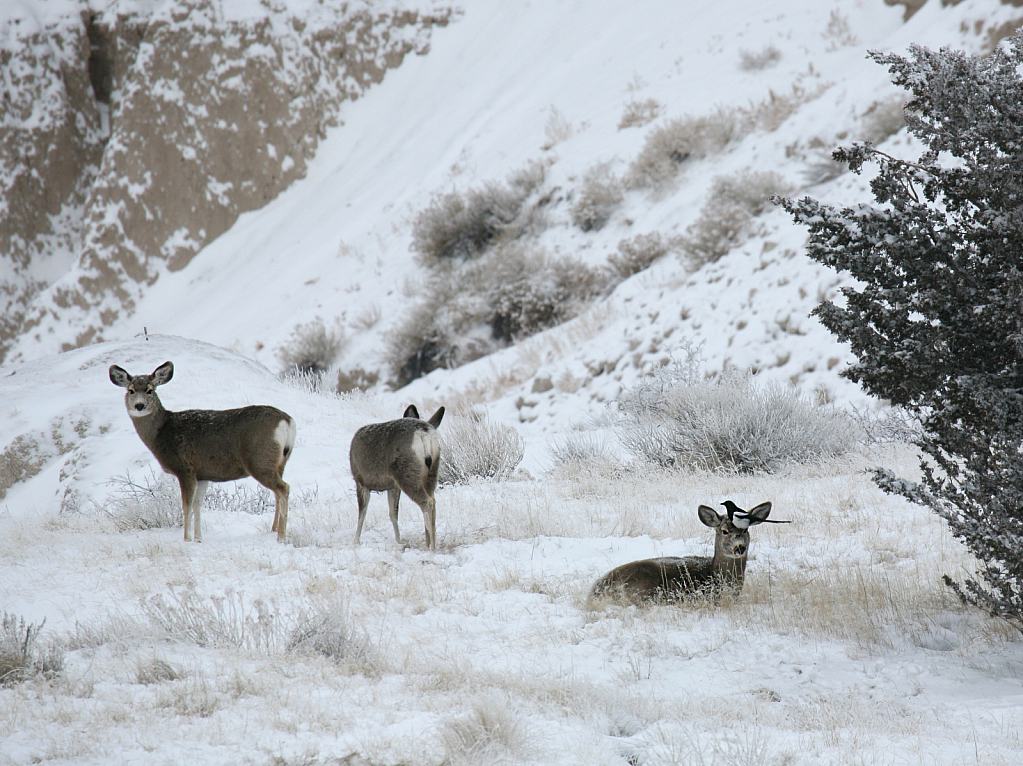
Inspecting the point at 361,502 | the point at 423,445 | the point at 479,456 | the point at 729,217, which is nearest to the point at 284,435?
the point at 361,502

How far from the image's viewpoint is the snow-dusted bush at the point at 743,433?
8500mm

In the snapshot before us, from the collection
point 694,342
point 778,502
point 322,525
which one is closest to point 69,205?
point 694,342

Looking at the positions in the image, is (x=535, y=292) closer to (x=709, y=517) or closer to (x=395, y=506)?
(x=395, y=506)

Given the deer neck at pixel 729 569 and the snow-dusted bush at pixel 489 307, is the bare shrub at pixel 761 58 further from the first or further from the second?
the deer neck at pixel 729 569

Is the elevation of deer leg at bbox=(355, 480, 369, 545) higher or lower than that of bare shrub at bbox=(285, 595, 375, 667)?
higher

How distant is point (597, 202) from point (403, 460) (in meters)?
13.9

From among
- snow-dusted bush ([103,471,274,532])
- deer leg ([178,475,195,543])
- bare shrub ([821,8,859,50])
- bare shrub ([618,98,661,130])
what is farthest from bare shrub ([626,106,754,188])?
deer leg ([178,475,195,543])

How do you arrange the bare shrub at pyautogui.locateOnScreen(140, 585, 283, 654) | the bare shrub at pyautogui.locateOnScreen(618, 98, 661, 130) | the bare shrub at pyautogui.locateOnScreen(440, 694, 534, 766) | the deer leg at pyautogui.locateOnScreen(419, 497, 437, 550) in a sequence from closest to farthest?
the bare shrub at pyautogui.locateOnScreen(440, 694, 534, 766), the bare shrub at pyautogui.locateOnScreen(140, 585, 283, 654), the deer leg at pyautogui.locateOnScreen(419, 497, 437, 550), the bare shrub at pyautogui.locateOnScreen(618, 98, 661, 130)

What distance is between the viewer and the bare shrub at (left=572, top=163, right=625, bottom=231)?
699 inches

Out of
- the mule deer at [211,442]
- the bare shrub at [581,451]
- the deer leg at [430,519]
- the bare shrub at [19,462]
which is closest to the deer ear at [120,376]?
the mule deer at [211,442]

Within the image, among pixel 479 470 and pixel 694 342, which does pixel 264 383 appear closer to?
pixel 479 470

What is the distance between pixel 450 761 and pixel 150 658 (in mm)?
1527

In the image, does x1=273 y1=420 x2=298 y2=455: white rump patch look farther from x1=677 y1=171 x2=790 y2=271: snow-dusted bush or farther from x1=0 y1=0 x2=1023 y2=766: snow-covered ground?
x1=677 y1=171 x2=790 y2=271: snow-dusted bush

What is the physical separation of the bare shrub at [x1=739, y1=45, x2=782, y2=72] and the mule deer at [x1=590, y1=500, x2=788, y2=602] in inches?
687
